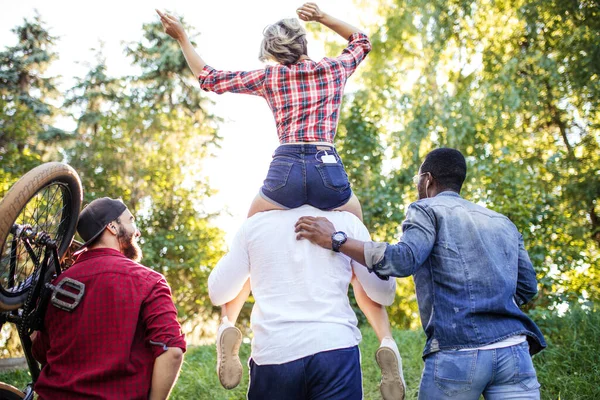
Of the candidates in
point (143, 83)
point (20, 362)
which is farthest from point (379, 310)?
point (143, 83)

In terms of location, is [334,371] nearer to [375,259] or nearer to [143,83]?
[375,259]

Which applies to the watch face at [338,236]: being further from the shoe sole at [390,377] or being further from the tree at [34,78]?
the tree at [34,78]

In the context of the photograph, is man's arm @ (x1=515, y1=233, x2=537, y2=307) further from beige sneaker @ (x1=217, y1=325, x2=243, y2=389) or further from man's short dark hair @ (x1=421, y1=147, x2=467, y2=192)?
beige sneaker @ (x1=217, y1=325, x2=243, y2=389)

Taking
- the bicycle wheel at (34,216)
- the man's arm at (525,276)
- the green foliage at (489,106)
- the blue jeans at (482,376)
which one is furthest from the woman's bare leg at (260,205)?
the green foliage at (489,106)

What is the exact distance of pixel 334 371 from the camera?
259cm

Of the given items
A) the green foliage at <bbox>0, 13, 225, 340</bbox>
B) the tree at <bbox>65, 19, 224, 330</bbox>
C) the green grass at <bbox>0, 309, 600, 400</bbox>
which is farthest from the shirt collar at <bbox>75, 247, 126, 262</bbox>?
the tree at <bbox>65, 19, 224, 330</bbox>

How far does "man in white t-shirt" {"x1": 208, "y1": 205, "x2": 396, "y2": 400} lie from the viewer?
2.60 m

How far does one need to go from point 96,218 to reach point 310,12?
1.56m

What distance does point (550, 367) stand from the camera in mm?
5664

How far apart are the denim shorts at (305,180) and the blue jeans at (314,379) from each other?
736mm

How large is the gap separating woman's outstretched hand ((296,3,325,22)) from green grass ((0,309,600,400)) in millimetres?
3805

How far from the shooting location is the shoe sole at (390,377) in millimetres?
2809

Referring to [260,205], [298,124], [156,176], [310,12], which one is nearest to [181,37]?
[310,12]

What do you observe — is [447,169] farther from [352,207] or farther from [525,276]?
[525,276]
